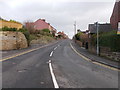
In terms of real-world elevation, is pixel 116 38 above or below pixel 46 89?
above

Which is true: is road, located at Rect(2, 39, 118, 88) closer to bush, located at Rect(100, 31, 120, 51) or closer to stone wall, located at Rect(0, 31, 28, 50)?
bush, located at Rect(100, 31, 120, 51)

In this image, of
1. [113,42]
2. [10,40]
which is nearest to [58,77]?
[113,42]

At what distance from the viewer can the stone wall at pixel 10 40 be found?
23.5m

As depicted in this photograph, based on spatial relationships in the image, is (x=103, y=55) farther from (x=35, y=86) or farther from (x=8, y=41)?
(x=8, y=41)

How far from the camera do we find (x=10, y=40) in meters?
24.5

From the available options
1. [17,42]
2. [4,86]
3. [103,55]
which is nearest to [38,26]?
[17,42]

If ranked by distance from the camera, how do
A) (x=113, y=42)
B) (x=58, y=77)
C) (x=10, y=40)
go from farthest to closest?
(x=10, y=40), (x=113, y=42), (x=58, y=77)

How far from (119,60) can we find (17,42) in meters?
18.9

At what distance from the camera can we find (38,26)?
3474 inches

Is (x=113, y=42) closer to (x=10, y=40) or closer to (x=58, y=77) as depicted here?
(x=58, y=77)

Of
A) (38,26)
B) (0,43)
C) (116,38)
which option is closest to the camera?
(116,38)

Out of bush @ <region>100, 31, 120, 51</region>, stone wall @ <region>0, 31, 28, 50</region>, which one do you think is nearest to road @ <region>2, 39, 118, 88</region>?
bush @ <region>100, 31, 120, 51</region>

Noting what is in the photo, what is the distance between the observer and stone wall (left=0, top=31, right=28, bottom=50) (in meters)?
23.5

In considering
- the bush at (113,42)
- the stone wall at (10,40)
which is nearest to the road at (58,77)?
the bush at (113,42)
